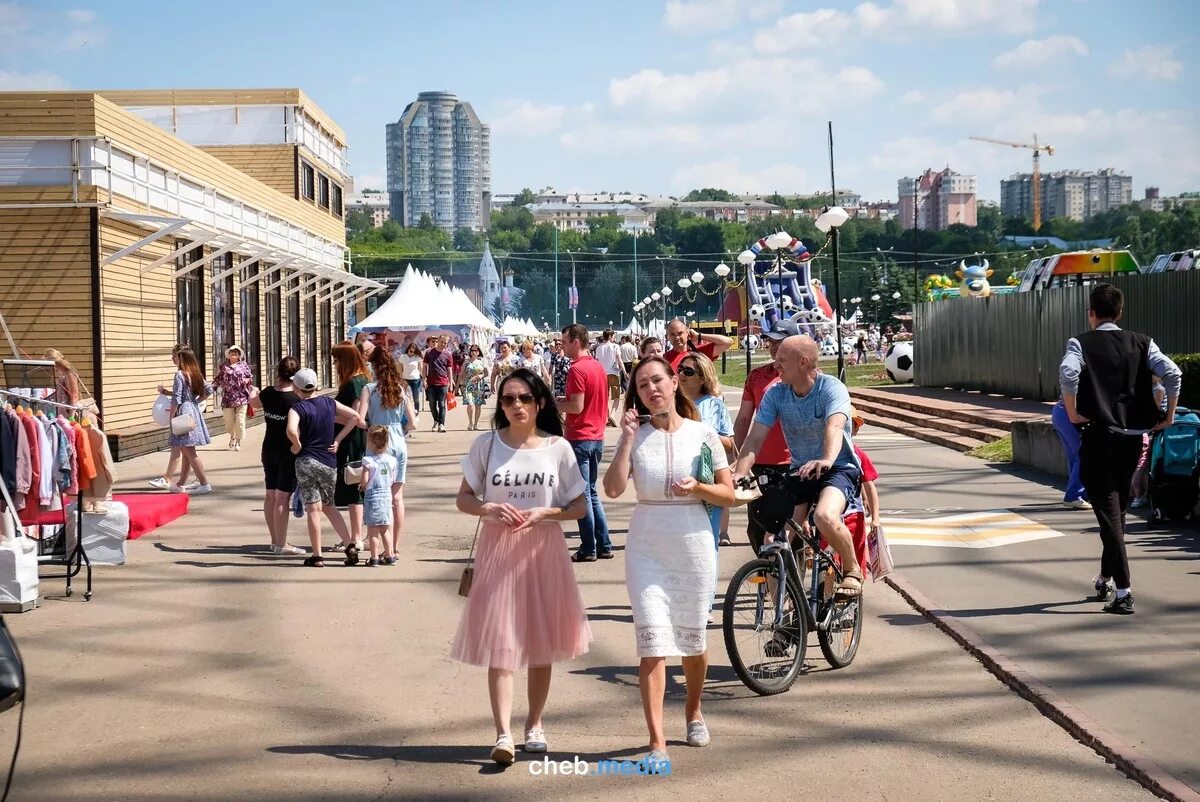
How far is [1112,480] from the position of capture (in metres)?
8.20

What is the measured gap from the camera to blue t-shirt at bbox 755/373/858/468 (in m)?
7.15

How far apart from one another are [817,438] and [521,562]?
2220 mm

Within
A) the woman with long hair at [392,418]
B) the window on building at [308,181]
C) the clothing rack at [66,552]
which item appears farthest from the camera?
the window on building at [308,181]

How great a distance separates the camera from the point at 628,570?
557 centimetres

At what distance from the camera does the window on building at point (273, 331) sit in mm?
36250

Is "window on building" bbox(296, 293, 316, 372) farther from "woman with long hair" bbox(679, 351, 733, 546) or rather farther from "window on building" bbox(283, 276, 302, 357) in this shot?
"woman with long hair" bbox(679, 351, 733, 546)

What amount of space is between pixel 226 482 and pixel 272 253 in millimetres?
13770

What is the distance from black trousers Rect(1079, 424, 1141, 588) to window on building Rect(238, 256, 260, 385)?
2712cm

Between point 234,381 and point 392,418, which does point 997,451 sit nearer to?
point 392,418

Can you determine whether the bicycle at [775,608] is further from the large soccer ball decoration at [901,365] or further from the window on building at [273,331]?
the large soccer ball decoration at [901,365]

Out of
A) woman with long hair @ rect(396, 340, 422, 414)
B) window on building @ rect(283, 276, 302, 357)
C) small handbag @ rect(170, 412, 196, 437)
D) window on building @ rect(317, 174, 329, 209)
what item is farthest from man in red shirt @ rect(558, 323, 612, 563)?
window on building @ rect(317, 174, 329, 209)

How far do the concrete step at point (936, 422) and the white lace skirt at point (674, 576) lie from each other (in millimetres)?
15394

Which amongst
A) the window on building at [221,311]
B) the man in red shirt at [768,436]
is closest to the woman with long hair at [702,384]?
the man in red shirt at [768,436]

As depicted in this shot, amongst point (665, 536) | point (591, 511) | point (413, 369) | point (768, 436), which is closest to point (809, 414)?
point (768, 436)
